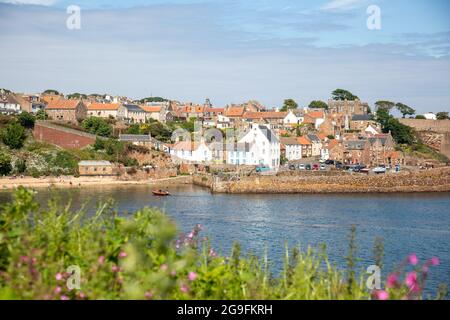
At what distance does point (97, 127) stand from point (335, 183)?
25058 millimetres

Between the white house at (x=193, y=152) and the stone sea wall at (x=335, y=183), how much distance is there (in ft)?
26.0

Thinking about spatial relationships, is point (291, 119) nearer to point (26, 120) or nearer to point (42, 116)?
point (42, 116)

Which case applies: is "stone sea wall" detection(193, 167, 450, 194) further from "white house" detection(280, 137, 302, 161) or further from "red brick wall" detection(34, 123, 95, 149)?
"white house" detection(280, 137, 302, 161)

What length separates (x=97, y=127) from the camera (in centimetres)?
6362

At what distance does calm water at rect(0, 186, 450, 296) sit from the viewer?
2377 centimetres

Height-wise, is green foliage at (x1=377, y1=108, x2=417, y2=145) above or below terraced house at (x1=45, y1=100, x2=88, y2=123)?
below

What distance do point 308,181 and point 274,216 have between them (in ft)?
53.9

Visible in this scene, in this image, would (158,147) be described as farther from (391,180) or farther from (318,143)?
(391,180)

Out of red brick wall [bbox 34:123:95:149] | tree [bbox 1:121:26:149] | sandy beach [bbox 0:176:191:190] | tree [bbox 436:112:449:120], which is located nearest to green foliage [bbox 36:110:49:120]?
red brick wall [bbox 34:123:95:149]

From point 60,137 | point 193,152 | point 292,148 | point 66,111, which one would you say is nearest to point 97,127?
point 60,137

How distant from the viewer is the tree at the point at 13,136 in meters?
54.7

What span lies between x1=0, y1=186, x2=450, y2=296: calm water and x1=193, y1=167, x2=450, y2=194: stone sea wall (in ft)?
6.17

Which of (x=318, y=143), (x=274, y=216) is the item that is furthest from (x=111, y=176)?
(x=318, y=143)
